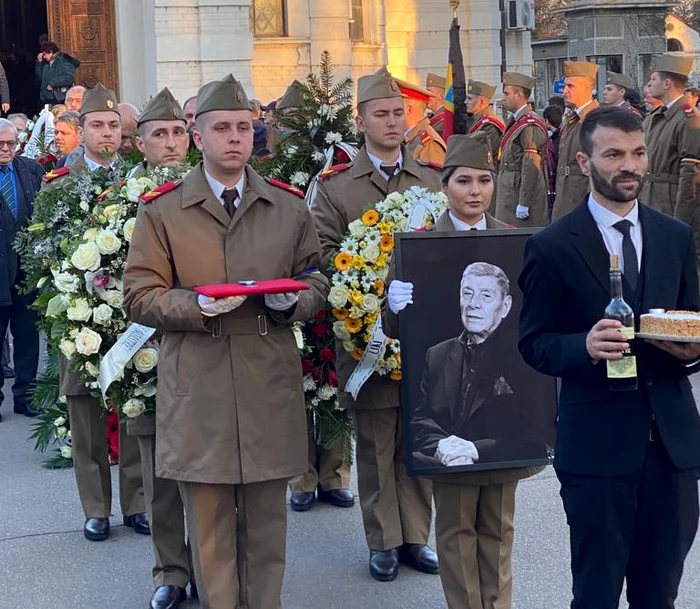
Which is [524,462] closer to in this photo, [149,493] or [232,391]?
[232,391]

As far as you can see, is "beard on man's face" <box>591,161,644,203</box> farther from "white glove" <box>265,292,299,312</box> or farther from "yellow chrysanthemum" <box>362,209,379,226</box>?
"yellow chrysanthemum" <box>362,209,379,226</box>

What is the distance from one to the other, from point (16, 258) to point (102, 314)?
4389 millimetres

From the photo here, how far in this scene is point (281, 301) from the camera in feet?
17.0

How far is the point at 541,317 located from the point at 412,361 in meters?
1.09

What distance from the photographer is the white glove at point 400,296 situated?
536cm

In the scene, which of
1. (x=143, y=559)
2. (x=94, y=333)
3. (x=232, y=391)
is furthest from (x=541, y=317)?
(x=143, y=559)

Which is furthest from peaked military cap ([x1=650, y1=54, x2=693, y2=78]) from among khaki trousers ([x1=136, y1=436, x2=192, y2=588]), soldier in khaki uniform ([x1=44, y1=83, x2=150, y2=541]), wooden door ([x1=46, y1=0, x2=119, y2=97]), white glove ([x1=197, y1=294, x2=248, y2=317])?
wooden door ([x1=46, y1=0, x2=119, y2=97])

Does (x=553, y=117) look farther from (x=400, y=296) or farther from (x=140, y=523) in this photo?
(x=400, y=296)

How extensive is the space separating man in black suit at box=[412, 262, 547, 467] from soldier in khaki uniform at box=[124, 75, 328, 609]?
524 mm

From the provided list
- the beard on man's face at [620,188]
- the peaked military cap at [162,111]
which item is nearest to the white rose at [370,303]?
the peaked military cap at [162,111]

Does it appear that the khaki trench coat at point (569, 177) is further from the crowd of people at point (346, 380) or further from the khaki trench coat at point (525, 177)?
the crowd of people at point (346, 380)

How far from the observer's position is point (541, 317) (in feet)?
14.2

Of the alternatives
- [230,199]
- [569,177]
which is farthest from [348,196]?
[569,177]

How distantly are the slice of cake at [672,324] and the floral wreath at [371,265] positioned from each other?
A: 231 cm
